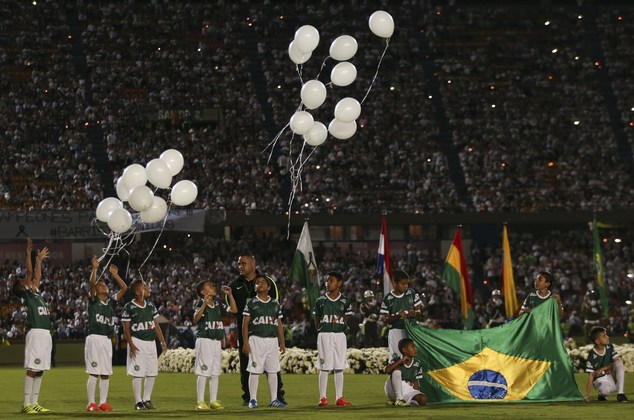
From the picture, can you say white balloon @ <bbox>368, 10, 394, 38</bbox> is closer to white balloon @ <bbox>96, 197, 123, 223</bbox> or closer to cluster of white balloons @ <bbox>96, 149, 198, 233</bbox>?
cluster of white balloons @ <bbox>96, 149, 198, 233</bbox>

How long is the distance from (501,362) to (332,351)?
2.47 meters

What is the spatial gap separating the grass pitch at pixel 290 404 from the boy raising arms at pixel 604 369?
0.79 ft

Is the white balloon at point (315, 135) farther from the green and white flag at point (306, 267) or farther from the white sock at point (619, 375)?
the white sock at point (619, 375)

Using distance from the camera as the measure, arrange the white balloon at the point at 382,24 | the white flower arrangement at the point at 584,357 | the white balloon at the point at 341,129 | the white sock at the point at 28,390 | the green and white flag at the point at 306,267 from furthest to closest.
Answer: the green and white flag at the point at 306,267, the white flower arrangement at the point at 584,357, the white balloon at the point at 382,24, the white balloon at the point at 341,129, the white sock at the point at 28,390

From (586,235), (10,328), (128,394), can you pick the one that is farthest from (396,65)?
(128,394)

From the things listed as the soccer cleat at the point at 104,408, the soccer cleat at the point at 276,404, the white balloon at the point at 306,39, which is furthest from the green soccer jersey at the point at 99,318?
the white balloon at the point at 306,39

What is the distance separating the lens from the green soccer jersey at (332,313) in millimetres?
17984

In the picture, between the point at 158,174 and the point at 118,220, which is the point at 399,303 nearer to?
the point at 118,220

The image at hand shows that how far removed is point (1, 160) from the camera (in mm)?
44312

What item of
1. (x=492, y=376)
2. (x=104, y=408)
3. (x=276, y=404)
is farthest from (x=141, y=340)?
(x=492, y=376)

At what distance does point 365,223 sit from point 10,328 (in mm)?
13644

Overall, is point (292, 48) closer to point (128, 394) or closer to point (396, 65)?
point (128, 394)

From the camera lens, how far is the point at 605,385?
1805 cm

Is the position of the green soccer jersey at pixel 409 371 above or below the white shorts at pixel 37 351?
below
